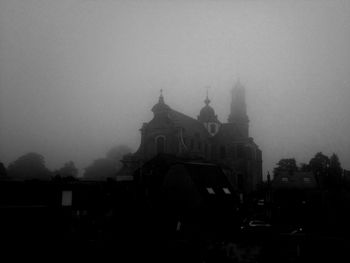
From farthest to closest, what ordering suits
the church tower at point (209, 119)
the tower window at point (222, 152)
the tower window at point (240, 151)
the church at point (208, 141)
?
the church tower at point (209, 119) → the tower window at point (222, 152) → the tower window at point (240, 151) → the church at point (208, 141)

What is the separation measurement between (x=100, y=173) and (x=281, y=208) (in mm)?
85068

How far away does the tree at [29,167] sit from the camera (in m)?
100

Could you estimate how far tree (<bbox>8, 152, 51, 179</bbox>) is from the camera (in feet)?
329

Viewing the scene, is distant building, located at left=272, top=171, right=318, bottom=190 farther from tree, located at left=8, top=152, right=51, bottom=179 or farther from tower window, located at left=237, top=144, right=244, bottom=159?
tree, located at left=8, top=152, right=51, bottom=179

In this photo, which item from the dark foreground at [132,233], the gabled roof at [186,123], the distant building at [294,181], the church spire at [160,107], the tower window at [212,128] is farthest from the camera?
the tower window at [212,128]

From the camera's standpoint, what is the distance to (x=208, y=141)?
2415 inches

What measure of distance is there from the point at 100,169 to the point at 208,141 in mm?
62759

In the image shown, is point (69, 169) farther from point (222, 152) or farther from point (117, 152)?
point (222, 152)

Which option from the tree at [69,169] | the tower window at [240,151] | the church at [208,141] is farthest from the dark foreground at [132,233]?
the tree at [69,169]

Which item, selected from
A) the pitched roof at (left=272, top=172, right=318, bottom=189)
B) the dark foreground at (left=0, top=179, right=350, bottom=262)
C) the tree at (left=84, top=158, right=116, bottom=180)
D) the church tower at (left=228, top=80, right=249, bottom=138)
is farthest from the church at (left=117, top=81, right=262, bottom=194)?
the tree at (left=84, top=158, right=116, bottom=180)

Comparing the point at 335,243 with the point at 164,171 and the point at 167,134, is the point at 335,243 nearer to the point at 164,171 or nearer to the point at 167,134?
the point at 164,171

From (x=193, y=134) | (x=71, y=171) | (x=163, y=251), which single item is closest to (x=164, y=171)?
(x=163, y=251)

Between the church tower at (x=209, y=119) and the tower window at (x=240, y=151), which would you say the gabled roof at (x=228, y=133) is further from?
the tower window at (x=240, y=151)

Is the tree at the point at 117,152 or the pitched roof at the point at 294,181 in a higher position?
the tree at the point at 117,152
